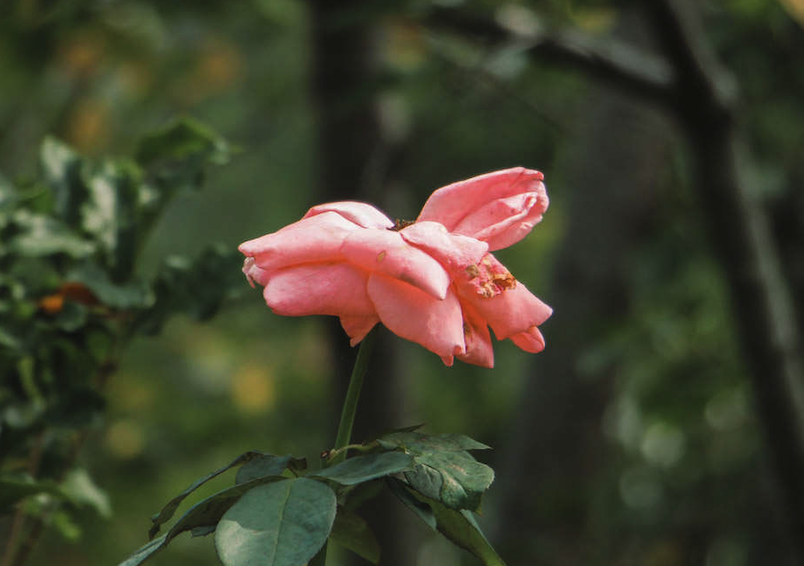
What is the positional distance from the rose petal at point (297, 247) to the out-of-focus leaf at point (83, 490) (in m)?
0.44

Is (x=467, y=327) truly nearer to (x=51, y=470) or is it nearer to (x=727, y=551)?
(x=51, y=470)

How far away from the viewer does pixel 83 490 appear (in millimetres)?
805

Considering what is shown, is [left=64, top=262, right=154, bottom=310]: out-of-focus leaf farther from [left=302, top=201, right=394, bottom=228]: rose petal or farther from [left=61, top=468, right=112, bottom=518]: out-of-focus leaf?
[left=302, top=201, right=394, bottom=228]: rose petal

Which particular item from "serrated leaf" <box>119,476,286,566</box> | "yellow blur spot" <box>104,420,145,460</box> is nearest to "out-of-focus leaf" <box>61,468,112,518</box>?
"serrated leaf" <box>119,476,286,566</box>

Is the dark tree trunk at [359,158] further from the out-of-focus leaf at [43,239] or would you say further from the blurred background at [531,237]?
the out-of-focus leaf at [43,239]

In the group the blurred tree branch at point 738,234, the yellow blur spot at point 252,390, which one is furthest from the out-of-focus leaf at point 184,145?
the yellow blur spot at point 252,390

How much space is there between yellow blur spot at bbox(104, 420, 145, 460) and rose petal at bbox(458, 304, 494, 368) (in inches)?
117

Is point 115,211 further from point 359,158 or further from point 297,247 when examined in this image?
point 359,158

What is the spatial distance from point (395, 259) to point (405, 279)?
11 mm

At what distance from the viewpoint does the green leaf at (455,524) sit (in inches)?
18.1

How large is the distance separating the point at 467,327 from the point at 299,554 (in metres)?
0.16

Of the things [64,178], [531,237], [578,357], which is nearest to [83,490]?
[64,178]

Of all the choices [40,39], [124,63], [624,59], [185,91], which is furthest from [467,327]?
[185,91]

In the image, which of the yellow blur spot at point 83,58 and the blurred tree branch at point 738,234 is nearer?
the blurred tree branch at point 738,234
